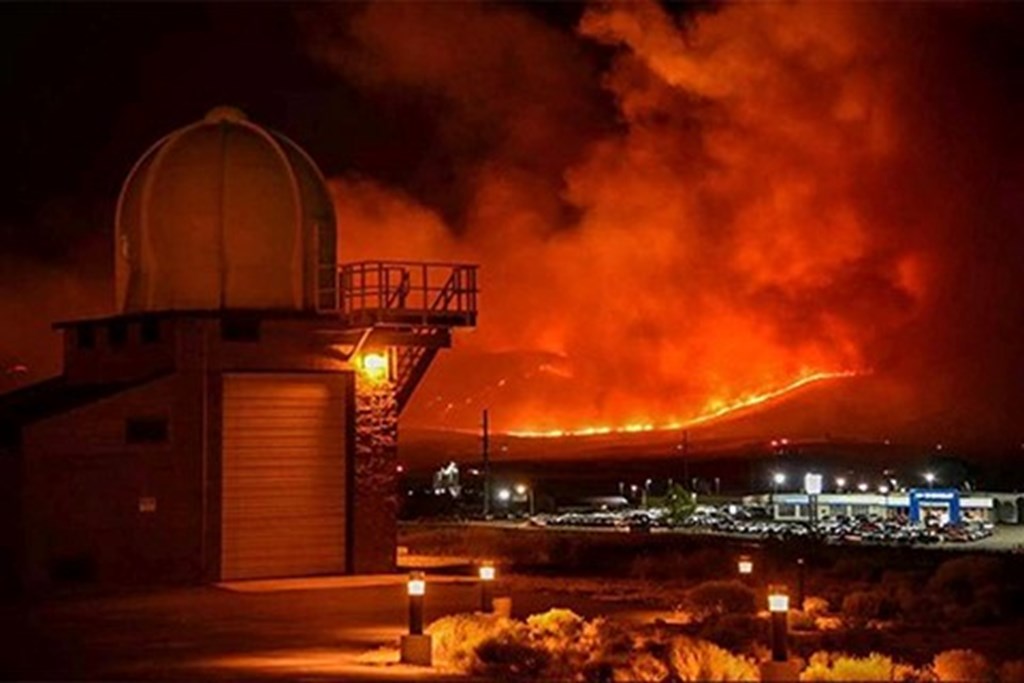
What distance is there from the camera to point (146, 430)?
116 ft

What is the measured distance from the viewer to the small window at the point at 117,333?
37.4m

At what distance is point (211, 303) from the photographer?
37.6 metres

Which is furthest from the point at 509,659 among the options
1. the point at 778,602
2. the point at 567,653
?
the point at 778,602

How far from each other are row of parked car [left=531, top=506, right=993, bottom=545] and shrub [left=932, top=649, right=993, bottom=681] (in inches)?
1467

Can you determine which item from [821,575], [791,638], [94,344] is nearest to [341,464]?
[94,344]

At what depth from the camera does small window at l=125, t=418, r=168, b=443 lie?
116 feet

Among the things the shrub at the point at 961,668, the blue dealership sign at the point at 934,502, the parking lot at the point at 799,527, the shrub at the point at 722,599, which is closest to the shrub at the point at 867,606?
the shrub at the point at 722,599

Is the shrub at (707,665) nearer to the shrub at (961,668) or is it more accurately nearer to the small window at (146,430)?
the shrub at (961,668)

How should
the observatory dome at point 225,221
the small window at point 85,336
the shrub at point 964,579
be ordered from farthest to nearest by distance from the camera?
1. the small window at point 85,336
2. the observatory dome at point 225,221
3. the shrub at point 964,579

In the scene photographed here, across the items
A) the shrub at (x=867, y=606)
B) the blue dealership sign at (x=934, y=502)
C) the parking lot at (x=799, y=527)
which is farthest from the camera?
the blue dealership sign at (x=934, y=502)

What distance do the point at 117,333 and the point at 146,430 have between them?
3.09 metres

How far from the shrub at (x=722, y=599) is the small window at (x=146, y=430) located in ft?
36.5

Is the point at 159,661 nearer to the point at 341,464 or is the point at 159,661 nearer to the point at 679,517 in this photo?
the point at 341,464

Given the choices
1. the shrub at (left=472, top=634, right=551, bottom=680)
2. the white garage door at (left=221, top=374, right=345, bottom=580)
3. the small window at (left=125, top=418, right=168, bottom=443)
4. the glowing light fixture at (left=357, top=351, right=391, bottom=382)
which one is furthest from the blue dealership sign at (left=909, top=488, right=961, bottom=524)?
the shrub at (left=472, top=634, right=551, bottom=680)
